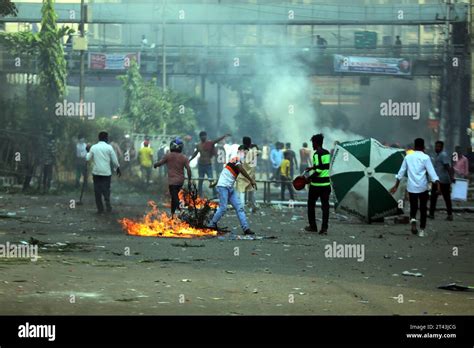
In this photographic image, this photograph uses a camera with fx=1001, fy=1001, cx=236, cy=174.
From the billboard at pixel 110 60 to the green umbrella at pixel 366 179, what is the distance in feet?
140

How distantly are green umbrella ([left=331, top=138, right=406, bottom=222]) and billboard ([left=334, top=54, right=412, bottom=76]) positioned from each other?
41294 millimetres

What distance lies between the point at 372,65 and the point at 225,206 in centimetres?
4688

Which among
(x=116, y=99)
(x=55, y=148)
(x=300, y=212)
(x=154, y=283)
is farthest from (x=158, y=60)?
(x=154, y=283)

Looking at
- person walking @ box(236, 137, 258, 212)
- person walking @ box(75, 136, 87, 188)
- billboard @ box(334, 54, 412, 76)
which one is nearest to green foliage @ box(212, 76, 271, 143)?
billboard @ box(334, 54, 412, 76)

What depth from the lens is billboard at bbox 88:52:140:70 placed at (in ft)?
201

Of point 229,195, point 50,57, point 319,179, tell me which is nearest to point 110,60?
point 50,57

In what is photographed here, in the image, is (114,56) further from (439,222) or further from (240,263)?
(240,263)

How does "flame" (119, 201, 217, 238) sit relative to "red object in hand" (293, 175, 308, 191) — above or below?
below

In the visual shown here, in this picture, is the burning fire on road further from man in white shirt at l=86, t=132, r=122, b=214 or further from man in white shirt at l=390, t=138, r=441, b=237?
man in white shirt at l=86, t=132, r=122, b=214

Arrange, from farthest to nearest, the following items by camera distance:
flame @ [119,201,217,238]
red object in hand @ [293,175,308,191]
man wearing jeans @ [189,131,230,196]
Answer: man wearing jeans @ [189,131,230,196], red object in hand @ [293,175,308,191], flame @ [119,201,217,238]

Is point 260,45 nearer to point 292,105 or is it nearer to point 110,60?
point 292,105

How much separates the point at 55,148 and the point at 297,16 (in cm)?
4253

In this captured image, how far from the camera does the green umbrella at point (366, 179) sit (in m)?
19.4

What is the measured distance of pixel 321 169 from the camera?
57.1 feet
